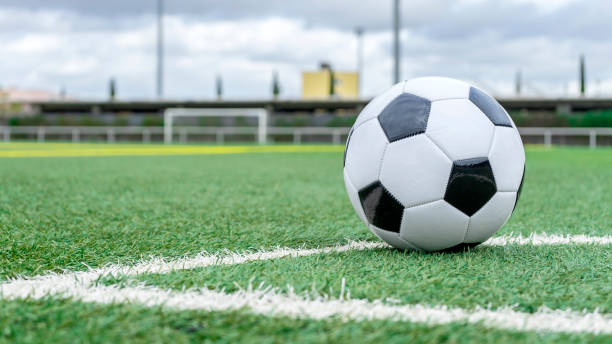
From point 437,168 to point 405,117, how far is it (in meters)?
0.27

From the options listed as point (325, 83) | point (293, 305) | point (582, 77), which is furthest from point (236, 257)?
point (325, 83)

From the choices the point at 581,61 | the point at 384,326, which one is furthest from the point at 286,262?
the point at 581,61

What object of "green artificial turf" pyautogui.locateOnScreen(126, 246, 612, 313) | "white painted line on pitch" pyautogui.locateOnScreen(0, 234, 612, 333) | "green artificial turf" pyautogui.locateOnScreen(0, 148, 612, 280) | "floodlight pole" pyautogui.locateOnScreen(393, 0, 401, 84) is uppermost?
"floodlight pole" pyautogui.locateOnScreen(393, 0, 401, 84)

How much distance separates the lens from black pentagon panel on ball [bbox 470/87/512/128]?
2.69 m

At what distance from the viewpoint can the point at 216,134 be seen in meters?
28.8

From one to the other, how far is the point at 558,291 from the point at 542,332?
46 centimetres

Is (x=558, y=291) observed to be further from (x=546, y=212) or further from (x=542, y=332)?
(x=546, y=212)

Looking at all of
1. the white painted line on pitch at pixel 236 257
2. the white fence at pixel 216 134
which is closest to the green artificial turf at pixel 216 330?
the white painted line on pitch at pixel 236 257

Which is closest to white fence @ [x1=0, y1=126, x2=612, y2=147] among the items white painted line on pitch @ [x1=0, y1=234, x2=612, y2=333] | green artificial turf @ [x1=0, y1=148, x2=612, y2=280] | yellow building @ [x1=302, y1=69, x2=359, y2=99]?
green artificial turf @ [x1=0, y1=148, x2=612, y2=280]

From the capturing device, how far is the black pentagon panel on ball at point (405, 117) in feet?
8.54

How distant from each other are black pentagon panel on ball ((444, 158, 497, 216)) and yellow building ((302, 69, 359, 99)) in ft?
222

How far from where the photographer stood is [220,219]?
379 cm

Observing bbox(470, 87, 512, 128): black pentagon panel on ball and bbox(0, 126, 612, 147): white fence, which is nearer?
bbox(470, 87, 512, 128): black pentagon panel on ball

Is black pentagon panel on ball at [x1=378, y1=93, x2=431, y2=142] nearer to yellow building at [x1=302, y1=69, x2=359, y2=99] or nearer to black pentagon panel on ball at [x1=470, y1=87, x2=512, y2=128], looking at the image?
black pentagon panel on ball at [x1=470, y1=87, x2=512, y2=128]
